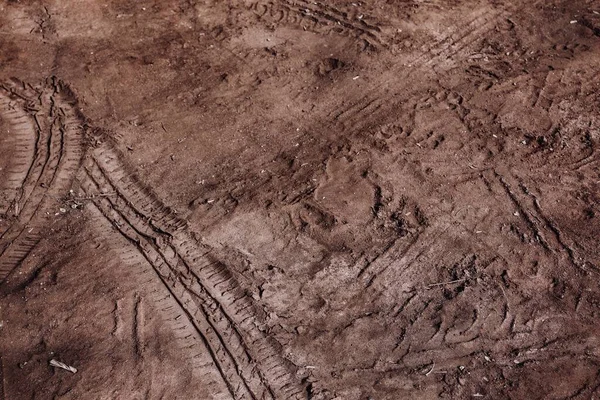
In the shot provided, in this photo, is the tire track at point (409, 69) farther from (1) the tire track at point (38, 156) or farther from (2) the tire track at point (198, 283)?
(1) the tire track at point (38, 156)

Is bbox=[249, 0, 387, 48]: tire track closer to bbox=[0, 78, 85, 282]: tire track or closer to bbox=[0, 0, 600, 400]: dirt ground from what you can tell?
bbox=[0, 0, 600, 400]: dirt ground

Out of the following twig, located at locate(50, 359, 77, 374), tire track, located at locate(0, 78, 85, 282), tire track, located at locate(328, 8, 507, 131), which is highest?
tire track, located at locate(0, 78, 85, 282)

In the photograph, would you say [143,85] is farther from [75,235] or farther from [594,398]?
[594,398]

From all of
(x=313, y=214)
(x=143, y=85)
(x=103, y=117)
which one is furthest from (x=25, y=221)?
(x=313, y=214)

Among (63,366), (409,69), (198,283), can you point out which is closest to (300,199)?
(198,283)

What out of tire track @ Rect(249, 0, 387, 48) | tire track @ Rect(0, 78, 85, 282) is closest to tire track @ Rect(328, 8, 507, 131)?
tire track @ Rect(249, 0, 387, 48)

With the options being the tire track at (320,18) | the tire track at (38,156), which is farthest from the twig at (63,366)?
the tire track at (320,18)
